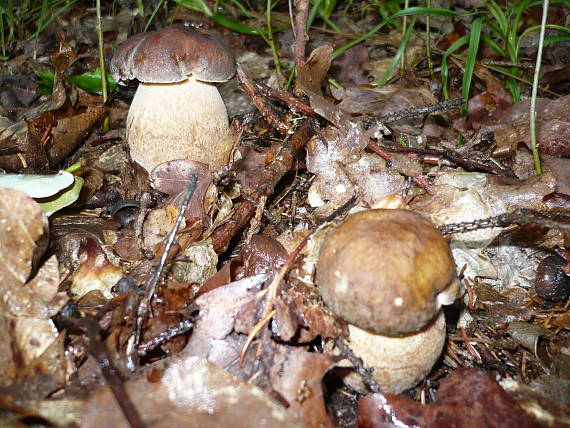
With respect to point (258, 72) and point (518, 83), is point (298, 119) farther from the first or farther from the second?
point (518, 83)

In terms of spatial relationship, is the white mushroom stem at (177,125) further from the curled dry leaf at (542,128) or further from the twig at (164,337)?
the curled dry leaf at (542,128)

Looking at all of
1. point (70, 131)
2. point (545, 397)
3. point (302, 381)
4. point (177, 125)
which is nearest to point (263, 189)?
point (177, 125)

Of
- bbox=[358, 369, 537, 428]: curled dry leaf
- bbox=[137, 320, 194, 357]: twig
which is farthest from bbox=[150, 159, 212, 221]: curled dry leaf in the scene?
bbox=[358, 369, 537, 428]: curled dry leaf

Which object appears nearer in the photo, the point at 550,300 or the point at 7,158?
the point at 550,300

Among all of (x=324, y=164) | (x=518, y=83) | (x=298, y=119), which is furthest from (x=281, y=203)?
(x=518, y=83)

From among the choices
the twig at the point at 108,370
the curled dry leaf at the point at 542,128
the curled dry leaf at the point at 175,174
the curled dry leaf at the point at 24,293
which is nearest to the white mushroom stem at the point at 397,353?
the twig at the point at 108,370
